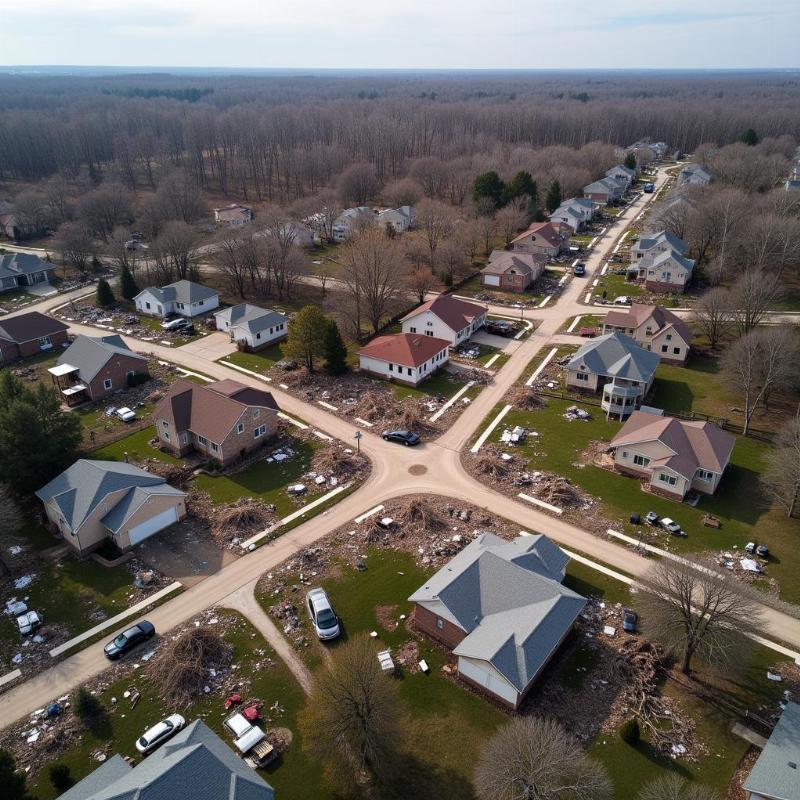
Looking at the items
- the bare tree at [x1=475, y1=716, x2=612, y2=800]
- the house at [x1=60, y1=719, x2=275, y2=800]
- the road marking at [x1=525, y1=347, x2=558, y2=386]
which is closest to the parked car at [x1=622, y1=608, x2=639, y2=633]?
the bare tree at [x1=475, y1=716, x2=612, y2=800]

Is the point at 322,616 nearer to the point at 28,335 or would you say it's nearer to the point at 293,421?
the point at 293,421

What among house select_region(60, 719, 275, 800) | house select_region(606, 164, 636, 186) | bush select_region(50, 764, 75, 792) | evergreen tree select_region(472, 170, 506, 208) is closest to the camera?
house select_region(60, 719, 275, 800)

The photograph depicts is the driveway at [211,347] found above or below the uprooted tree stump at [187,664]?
below

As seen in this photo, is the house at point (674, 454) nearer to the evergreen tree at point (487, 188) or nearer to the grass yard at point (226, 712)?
the grass yard at point (226, 712)

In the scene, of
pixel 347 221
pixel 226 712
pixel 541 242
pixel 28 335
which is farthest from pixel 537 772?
pixel 347 221

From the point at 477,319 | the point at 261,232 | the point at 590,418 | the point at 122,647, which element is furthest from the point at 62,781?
the point at 261,232

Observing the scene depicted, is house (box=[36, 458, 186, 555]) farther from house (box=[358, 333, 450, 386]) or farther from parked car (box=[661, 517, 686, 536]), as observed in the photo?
parked car (box=[661, 517, 686, 536])

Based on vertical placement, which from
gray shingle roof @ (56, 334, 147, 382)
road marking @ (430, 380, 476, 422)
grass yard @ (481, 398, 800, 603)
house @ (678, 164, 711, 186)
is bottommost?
road marking @ (430, 380, 476, 422)

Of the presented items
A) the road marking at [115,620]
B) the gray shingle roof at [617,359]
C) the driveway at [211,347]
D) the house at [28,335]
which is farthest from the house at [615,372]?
the house at [28,335]
